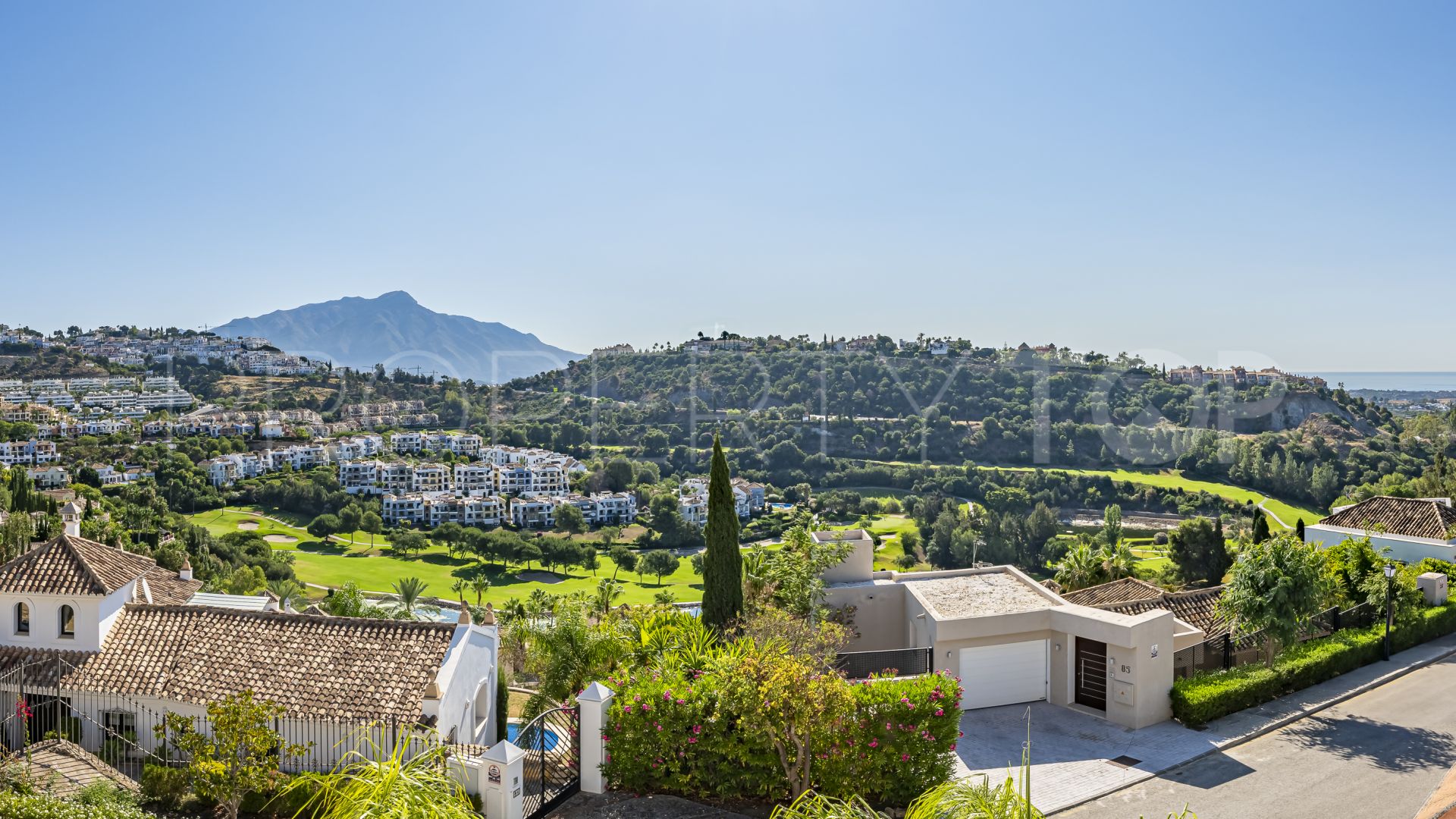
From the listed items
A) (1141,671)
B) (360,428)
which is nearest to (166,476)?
(360,428)

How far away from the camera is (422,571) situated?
263 feet

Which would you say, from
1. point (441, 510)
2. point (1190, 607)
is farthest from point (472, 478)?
point (1190, 607)

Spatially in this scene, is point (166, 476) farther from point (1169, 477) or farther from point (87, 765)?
point (1169, 477)

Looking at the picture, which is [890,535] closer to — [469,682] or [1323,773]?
[1323,773]

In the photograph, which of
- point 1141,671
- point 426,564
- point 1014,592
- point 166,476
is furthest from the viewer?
point 166,476

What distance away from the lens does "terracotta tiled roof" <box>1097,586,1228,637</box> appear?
19139mm

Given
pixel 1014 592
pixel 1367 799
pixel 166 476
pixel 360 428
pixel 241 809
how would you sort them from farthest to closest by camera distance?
pixel 360 428
pixel 166 476
pixel 1014 592
pixel 1367 799
pixel 241 809

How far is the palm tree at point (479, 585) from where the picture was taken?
60312mm

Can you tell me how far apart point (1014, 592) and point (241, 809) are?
13.3 meters

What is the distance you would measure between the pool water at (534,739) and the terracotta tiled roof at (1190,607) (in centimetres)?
1216

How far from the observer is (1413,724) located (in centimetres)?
1467

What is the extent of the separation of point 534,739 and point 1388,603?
16921mm

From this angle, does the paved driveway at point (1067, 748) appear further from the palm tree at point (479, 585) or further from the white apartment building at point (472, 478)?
the white apartment building at point (472, 478)

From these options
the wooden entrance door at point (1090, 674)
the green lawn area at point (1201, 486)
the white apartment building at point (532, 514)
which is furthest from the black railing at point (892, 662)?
the white apartment building at point (532, 514)
